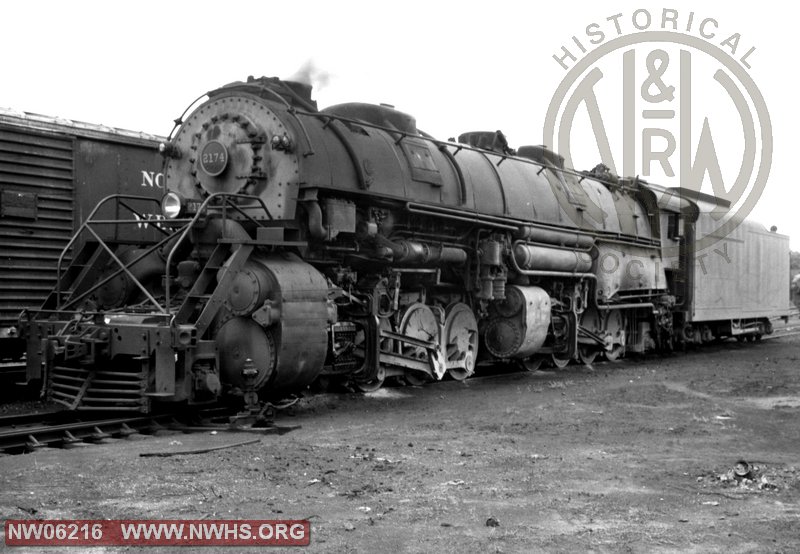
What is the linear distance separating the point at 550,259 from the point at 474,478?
25.3 feet

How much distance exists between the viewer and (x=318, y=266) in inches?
395

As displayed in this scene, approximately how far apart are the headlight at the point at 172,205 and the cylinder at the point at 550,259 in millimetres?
5489

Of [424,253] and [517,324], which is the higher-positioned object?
[424,253]

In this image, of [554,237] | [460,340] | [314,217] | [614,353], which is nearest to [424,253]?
[460,340]

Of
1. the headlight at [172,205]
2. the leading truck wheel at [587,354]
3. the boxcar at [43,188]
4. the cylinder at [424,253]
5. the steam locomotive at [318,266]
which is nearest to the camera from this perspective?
the steam locomotive at [318,266]

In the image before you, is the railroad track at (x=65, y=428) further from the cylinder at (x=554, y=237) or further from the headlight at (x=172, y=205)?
the cylinder at (x=554, y=237)

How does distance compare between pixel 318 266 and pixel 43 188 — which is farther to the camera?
pixel 43 188

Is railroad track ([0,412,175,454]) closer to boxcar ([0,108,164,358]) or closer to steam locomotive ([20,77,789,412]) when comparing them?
steam locomotive ([20,77,789,412])

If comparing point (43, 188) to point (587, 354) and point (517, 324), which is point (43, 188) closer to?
point (517, 324)

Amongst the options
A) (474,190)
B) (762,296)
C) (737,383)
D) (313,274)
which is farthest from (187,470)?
(762,296)

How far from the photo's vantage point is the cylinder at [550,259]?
1279cm

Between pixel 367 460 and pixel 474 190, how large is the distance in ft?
20.4

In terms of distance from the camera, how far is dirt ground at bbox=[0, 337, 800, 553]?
15.7 ft

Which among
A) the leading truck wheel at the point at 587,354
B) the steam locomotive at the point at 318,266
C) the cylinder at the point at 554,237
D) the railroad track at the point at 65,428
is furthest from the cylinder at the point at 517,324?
the railroad track at the point at 65,428
